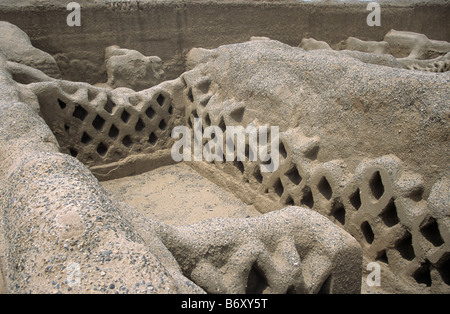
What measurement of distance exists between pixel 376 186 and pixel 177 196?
219cm

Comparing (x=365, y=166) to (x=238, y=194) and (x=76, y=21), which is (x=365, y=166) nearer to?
(x=238, y=194)

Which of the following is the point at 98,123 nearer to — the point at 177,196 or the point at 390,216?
the point at 177,196

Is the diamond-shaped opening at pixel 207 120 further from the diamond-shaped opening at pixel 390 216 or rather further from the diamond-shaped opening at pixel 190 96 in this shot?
the diamond-shaped opening at pixel 390 216

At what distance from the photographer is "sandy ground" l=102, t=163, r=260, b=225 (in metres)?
4.02

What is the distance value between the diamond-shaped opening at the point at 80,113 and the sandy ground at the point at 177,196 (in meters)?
0.80

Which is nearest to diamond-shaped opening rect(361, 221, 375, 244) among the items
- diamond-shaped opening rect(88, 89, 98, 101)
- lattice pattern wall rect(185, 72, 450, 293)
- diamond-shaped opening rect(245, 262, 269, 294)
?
lattice pattern wall rect(185, 72, 450, 293)

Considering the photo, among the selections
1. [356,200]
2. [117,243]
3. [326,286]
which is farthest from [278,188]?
[117,243]

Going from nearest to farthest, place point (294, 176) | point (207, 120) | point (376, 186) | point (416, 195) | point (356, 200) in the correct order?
point (416, 195) < point (376, 186) < point (356, 200) < point (294, 176) < point (207, 120)

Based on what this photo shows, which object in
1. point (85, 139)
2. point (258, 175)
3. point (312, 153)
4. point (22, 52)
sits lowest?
point (258, 175)

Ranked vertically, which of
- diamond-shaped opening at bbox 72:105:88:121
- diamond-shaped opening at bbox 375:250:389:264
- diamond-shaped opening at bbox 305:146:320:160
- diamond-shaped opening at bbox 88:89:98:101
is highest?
diamond-shaped opening at bbox 88:89:98:101

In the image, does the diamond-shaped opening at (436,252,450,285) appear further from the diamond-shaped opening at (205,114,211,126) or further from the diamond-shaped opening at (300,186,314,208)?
the diamond-shaped opening at (205,114,211,126)

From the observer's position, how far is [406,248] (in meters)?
2.81

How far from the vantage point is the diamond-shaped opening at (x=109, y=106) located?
4.59 m

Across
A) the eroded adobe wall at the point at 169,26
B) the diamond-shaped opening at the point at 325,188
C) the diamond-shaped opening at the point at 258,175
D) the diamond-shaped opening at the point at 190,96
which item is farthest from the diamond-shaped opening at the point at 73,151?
the eroded adobe wall at the point at 169,26
